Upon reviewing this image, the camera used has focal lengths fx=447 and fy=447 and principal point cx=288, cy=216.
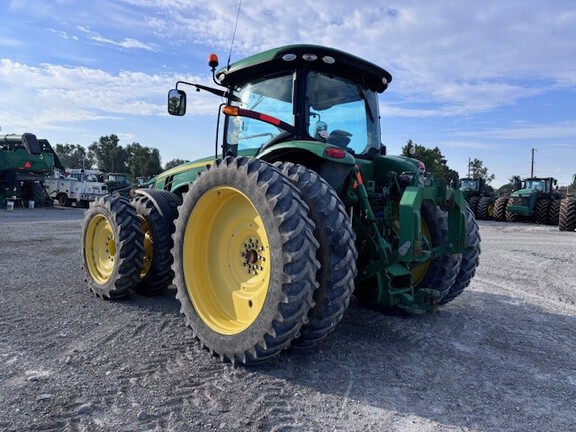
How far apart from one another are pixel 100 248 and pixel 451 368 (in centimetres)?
405

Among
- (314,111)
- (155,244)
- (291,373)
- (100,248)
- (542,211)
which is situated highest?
(314,111)

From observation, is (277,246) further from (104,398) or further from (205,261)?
(104,398)

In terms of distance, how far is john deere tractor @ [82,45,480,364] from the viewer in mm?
3035

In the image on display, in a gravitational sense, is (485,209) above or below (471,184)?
below

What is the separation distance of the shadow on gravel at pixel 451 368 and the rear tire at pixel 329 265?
366 millimetres

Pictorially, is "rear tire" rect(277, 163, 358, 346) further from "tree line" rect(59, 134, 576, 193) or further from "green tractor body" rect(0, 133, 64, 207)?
"tree line" rect(59, 134, 576, 193)

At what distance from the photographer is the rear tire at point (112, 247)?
4.71 metres

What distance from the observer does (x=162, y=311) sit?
4.52m

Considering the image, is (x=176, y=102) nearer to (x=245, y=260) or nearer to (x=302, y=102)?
(x=302, y=102)

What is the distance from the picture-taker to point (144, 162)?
65250 mm

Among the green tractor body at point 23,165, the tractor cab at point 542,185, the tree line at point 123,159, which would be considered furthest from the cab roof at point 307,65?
the tree line at point 123,159

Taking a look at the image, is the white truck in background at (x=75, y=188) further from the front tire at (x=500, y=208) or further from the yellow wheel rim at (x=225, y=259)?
the yellow wheel rim at (x=225, y=259)

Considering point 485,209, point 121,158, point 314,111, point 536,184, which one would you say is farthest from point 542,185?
point 121,158

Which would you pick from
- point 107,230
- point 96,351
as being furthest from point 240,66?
point 96,351
